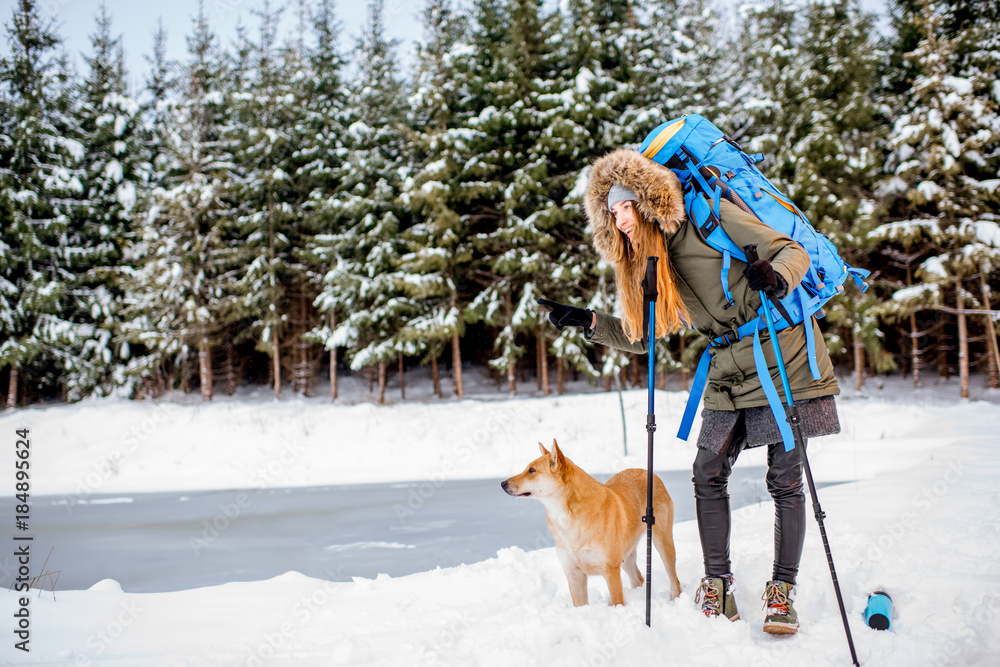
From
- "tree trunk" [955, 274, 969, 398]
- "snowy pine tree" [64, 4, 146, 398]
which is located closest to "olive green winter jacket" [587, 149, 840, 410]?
"tree trunk" [955, 274, 969, 398]

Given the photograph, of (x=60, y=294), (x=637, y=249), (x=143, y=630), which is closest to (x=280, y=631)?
(x=143, y=630)

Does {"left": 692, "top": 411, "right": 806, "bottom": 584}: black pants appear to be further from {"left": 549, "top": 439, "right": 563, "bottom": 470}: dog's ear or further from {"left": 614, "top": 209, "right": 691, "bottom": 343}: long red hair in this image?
{"left": 549, "top": 439, "right": 563, "bottom": 470}: dog's ear

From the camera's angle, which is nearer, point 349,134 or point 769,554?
point 769,554

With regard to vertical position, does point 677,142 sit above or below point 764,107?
below

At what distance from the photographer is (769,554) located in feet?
10.2

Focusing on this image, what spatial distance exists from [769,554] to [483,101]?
1590 centimetres

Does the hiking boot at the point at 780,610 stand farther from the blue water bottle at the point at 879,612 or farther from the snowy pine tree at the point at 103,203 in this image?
the snowy pine tree at the point at 103,203

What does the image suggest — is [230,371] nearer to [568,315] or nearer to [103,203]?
[103,203]

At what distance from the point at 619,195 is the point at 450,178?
13484mm

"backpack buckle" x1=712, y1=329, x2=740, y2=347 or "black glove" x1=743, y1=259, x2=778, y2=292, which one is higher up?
"black glove" x1=743, y1=259, x2=778, y2=292

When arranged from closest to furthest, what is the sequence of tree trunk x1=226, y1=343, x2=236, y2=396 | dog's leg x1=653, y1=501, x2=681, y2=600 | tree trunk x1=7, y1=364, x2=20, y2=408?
dog's leg x1=653, y1=501, x2=681, y2=600 < tree trunk x1=7, y1=364, x2=20, y2=408 < tree trunk x1=226, y1=343, x2=236, y2=396

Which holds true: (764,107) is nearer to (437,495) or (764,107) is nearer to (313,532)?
(437,495)

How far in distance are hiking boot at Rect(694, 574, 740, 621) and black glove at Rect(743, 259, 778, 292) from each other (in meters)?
1.37

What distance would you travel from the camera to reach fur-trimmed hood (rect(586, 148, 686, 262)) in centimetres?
244
